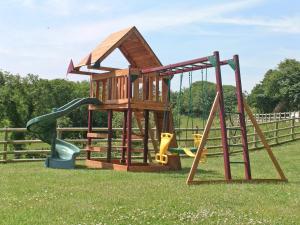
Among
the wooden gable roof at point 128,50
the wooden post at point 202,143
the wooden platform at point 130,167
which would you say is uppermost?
the wooden gable roof at point 128,50

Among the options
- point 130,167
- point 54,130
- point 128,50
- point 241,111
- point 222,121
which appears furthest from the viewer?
point 128,50

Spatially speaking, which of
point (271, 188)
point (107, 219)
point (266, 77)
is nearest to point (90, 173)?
point (271, 188)

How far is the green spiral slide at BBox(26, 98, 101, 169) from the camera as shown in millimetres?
14844

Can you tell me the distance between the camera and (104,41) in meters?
16.4

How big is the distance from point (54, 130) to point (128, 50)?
371 cm

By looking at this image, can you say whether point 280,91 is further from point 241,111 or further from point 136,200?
point 136,200

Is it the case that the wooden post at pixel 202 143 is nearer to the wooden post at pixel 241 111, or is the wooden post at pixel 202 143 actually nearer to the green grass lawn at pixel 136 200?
the green grass lawn at pixel 136 200

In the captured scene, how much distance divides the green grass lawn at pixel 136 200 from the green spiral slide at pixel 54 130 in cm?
254

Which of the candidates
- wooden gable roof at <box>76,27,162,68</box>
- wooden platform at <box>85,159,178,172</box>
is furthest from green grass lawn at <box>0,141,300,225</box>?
wooden gable roof at <box>76,27,162,68</box>

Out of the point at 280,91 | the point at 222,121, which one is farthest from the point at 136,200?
the point at 280,91

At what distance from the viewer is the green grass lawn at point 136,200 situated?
6801 millimetres

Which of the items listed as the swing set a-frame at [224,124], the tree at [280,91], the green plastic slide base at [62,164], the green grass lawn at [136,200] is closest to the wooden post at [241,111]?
the swing set a-frame at [224,124]

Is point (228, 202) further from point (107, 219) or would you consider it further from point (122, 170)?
point (122, 170)

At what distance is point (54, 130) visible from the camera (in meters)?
15.7
